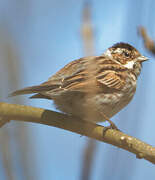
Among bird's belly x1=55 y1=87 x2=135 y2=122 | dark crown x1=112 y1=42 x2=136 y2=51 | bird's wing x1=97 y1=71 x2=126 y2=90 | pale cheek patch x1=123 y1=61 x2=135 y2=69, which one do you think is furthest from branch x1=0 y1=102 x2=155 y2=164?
dark crown x1=112 y1=42 x2=136 y2=51

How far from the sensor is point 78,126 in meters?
2.96

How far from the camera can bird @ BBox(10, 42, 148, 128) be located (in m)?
3.17

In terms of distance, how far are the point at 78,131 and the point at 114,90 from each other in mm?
931

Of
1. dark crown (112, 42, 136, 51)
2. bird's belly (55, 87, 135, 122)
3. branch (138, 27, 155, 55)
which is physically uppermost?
branch (138, 27, 155, 55)

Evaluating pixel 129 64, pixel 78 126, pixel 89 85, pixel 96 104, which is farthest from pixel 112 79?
pixel 78 126

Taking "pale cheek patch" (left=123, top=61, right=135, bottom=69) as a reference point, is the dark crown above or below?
above

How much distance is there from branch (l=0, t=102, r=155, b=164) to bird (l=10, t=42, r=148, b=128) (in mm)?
127

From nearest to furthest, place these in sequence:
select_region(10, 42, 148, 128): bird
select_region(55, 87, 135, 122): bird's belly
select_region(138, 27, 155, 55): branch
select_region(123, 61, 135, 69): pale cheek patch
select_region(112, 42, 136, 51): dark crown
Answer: select_region(138, 27, 155, 55): branch → select_region(10, 42, 148, 128): bird → select_region(55, 87, 135, 122): bird's belly → select_region(123, 61, 135, 69): pale cheek patch → select_region(112, 42, 136, 51): dark crown

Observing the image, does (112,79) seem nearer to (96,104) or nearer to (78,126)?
(96,104)

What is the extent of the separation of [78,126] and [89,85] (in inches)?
16.1

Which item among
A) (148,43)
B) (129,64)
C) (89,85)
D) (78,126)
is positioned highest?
(148,43)

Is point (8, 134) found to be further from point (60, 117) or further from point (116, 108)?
point (116, 108)

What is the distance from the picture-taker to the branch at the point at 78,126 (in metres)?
2.61

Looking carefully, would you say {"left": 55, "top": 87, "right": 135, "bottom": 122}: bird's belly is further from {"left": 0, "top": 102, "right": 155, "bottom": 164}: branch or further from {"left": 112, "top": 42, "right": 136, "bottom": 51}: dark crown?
{"left": 112, "top": 42, "right": 136, "bottom": 51}: dark crown
